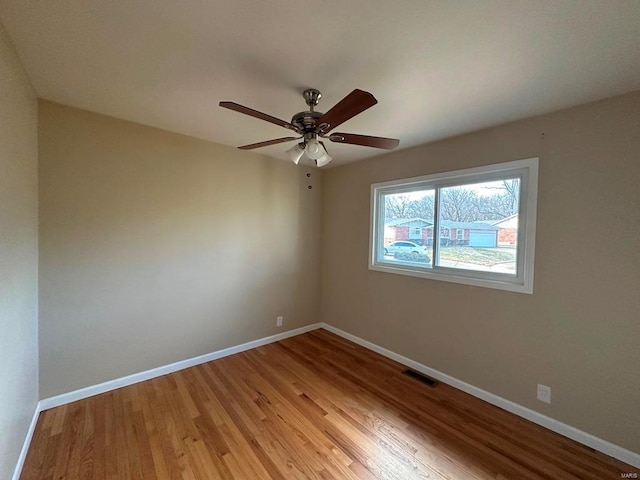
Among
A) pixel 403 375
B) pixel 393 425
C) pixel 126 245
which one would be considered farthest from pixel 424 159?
pixel 126 245

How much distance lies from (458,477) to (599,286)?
1.59m

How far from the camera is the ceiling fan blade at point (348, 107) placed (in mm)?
1187

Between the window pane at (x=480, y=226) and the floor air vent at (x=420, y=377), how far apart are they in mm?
1170

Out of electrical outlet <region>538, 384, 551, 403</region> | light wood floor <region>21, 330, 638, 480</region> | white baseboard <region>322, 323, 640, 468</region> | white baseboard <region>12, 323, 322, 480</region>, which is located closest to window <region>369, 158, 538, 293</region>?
electrical outlet <region>538, 384, 551, 403</region>

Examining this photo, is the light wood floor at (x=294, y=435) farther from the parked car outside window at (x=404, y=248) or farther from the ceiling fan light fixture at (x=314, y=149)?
the ceiling fan light fixture at (x=314, y=149)

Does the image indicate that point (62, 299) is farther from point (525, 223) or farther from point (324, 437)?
point (525, 223)

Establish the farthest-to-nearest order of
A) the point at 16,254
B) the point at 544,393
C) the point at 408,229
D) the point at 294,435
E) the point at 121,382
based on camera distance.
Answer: the point at 408,229, the point at 121,382, the point at 544,393, the point at 294,435, the point at 16,254

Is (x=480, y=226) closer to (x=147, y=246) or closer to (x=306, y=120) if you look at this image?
(x=306, y=120)

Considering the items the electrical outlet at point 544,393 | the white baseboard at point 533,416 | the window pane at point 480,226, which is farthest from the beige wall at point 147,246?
the electrical outlet at point 544,393

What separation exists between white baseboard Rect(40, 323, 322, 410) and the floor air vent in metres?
1.62

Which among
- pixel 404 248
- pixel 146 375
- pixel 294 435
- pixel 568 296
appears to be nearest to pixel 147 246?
pixel 146 375

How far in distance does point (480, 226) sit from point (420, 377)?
1.63m

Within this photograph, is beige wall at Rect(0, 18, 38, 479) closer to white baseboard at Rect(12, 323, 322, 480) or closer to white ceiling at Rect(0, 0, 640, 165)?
white baseboard at Rect(12, 323, 322, 480)

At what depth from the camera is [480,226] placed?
7.88 ft
